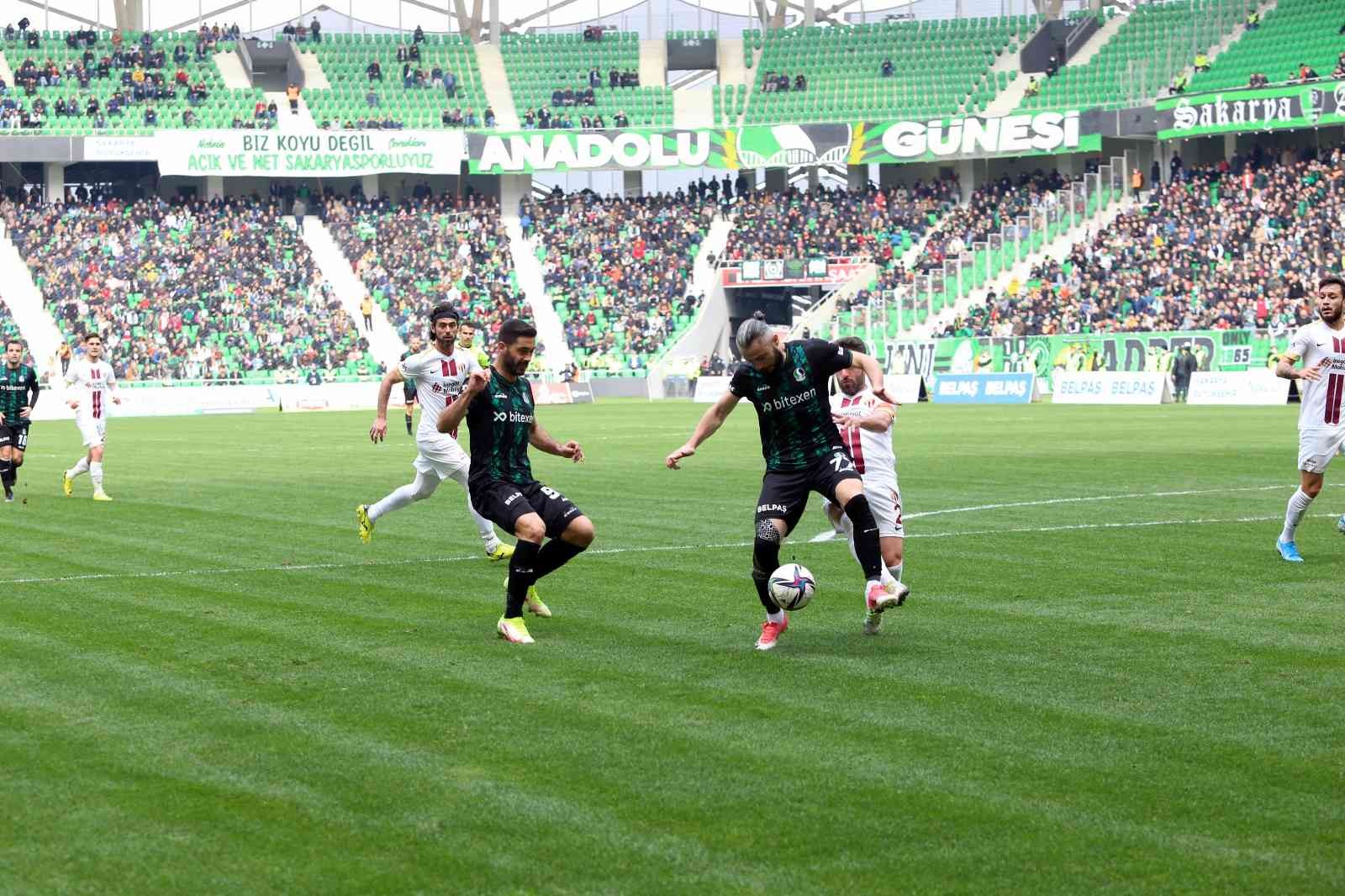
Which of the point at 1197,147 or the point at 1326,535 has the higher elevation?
the point at 1197,147

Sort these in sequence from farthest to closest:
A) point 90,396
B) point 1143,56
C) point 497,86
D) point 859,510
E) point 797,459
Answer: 1. point 497,86
2. point 1143,56
3. point 90,396
4. point 797,459
5. point 859,510

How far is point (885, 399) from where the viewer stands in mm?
11188

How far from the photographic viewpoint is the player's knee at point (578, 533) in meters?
11.1

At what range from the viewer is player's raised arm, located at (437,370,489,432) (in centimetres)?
1080

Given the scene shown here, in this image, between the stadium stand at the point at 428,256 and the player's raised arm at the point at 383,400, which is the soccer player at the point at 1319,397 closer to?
the player's raised arm at the point at 383,400

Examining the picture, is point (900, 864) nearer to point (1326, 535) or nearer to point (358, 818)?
point (358, 818)

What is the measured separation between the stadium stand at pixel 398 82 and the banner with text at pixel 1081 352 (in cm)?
2584

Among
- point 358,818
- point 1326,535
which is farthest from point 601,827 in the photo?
point 1326,535

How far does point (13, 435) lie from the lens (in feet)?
74.9

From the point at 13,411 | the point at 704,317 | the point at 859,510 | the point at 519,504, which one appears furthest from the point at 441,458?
the point at 704,317

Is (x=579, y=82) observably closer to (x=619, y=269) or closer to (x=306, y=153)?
(x=619, y=269)

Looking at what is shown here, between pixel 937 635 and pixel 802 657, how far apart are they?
44.5 inches

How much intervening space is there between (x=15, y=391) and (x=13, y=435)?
0.62 meters

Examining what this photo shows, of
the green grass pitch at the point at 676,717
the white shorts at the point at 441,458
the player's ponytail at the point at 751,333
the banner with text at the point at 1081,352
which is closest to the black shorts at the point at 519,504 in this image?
the green grass pitch at the point at 676,717
